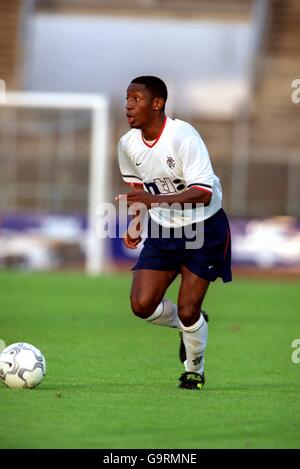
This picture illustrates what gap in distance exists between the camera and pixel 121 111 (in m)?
28.4

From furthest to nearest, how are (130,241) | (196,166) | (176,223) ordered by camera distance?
(130,241) < (176,223) < (196,166)

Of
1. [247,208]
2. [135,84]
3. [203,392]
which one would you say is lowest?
[203,392]

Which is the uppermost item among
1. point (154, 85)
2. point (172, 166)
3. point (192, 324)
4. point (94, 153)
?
point (94, 153)

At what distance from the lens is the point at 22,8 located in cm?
3309

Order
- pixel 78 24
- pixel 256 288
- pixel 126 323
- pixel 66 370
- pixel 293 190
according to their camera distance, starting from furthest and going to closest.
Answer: pixel 78 24
pixel 293 190
pixel 256 288
pixel 126 323
pixel 66 370

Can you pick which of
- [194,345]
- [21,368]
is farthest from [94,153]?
[21,368]

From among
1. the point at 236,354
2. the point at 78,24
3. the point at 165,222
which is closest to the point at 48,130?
the point at 78,24

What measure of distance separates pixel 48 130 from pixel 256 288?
8.50 m

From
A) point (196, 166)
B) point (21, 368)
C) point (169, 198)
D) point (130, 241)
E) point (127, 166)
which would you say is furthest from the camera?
point (127, 166)

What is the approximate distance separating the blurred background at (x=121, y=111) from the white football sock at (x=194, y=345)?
15.5 metres

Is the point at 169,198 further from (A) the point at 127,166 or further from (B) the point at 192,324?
(B) the point at 192,324

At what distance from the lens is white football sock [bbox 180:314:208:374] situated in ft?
27.4

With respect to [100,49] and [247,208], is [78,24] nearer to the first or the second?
[100,49]

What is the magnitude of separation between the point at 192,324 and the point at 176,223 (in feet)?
2.60
